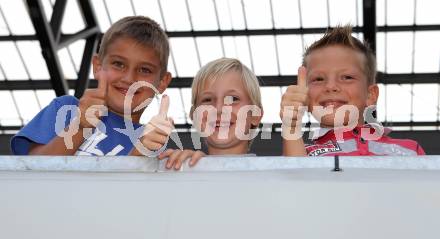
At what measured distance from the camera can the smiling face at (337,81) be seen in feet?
12.0

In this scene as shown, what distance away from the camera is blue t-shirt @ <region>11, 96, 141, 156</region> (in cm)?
350

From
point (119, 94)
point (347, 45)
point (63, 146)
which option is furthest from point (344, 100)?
point (63, 146)

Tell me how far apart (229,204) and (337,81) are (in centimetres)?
213

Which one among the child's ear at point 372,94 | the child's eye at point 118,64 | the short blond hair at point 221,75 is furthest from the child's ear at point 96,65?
the child's ear at point 372,94

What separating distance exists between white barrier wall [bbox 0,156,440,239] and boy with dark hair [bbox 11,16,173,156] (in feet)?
Result: 5.06

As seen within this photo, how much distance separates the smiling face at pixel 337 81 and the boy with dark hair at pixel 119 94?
2.72 ft

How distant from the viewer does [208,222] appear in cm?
170

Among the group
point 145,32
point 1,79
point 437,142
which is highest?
point 145,32

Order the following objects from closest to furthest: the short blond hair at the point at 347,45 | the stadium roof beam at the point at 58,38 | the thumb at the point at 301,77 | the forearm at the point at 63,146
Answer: the thumb at the point at 301,77
the forearm at the point at 63,146
the short blond hair at the point at 347,45
the stadium roof beam at the point at 58,38

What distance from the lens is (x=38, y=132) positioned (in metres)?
3.54

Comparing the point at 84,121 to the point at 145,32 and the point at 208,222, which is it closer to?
the point at 145,32

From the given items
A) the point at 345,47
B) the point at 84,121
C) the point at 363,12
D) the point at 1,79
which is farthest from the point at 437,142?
the point at 84,121

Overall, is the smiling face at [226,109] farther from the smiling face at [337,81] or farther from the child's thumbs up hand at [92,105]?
the child's thumbs up hand at [92,105]

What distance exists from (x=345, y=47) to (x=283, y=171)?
209cm
